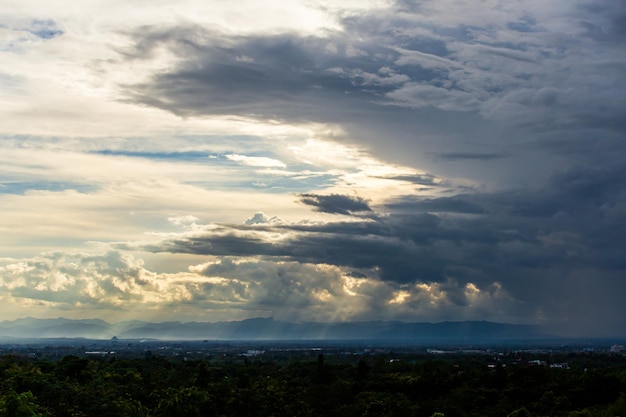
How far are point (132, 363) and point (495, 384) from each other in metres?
92.0

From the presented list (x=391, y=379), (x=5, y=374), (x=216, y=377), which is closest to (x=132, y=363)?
(x=216, y=377)

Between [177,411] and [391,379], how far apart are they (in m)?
57.5

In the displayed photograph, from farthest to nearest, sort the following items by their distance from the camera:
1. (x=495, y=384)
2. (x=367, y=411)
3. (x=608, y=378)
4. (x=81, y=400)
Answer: (x=495, y=384) → (x=608, y=378) → (x=367, y=411) → (x=81, y=400)

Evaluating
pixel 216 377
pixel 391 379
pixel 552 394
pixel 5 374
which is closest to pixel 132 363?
pixel 216 377

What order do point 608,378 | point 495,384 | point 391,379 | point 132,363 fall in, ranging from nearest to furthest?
point 608,378 < point 495,384 < point 391,379 < point 132,363

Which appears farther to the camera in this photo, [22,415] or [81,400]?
[81,400]

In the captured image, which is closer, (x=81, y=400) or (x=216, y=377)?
(x=81, y=400)

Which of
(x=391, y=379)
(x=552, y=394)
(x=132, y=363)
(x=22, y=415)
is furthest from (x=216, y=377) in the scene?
(x=22, y=415)

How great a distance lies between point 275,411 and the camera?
117812 mm

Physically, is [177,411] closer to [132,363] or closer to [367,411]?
[367,411]

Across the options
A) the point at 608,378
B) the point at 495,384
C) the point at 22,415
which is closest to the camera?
the point at 22,415

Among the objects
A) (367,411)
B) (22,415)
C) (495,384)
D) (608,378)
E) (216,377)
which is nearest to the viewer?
(22,415)

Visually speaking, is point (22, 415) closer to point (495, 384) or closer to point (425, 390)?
point (425, 390)

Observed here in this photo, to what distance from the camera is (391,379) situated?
152 m
